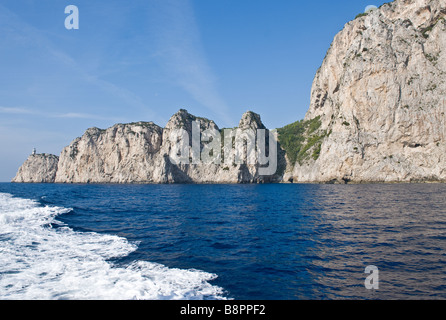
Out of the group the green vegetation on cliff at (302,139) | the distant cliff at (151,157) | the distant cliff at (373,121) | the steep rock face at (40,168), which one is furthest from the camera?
the steep rock face at (40,168)

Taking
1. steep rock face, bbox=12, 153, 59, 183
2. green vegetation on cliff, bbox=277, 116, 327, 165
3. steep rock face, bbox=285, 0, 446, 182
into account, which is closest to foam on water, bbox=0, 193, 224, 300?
steep rock face, bbox=285, 0, 446, 182

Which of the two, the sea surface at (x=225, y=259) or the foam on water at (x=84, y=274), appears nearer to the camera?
the foam on water at (x=84, y=274)

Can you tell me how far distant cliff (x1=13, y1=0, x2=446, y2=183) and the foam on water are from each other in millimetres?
91938

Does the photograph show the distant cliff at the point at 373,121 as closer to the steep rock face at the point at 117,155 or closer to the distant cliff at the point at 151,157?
the distant cliff at the point at 151,157

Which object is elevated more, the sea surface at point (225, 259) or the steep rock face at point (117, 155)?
the steep rock face at point (117, 155)

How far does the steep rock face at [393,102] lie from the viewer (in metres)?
82.4

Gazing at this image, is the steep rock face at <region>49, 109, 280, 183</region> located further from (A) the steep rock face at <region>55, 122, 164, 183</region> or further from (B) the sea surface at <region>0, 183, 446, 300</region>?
(B) the sea surface at <region>0, 183, 446, 300</region>

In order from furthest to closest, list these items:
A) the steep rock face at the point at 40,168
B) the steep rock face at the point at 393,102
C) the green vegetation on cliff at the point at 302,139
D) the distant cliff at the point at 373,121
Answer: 1. the steep rock face at the point at 40,168
2. the green vegetation on cliff at the point at 302,139
3. the distant cliff at the point at 373,121
4. the steep rock face at the point at 393,102

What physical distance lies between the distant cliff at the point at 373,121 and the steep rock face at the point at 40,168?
3417 inches

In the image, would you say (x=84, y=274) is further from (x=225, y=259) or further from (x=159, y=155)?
(x=159, y=155)

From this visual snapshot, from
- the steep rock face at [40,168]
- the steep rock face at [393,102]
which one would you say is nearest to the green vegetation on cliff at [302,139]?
the steep rock face at [393,102]

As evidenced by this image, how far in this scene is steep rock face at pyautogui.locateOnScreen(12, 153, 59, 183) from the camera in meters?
190
